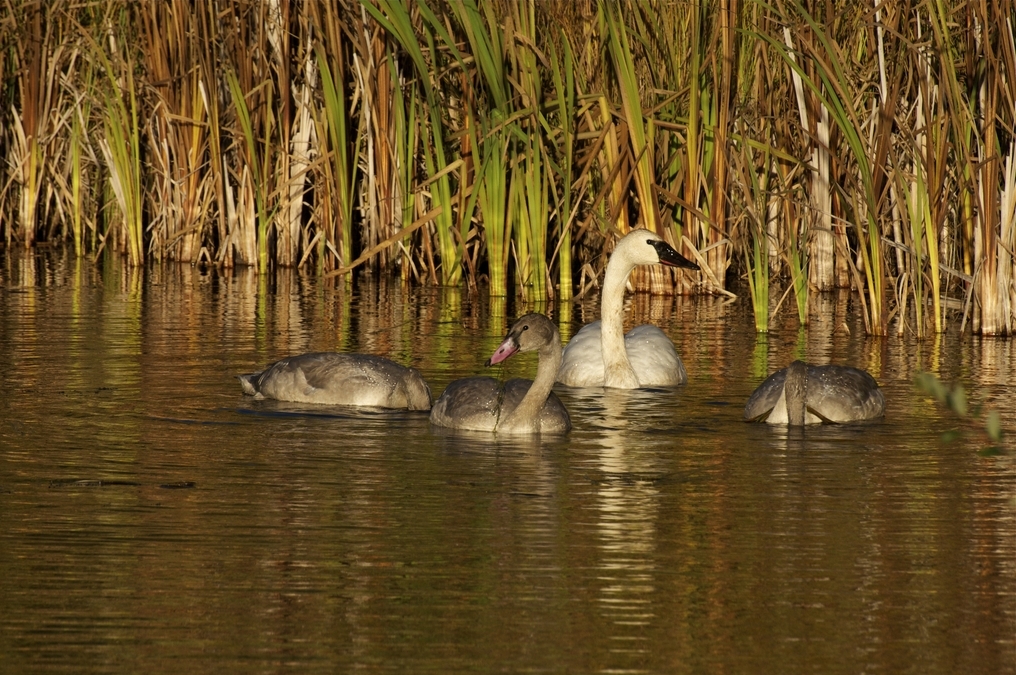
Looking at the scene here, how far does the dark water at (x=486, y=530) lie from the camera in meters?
5.56

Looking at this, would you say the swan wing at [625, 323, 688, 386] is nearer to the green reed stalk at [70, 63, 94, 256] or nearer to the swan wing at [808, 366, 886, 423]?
the swan wing at [808, 366, 886, 423]

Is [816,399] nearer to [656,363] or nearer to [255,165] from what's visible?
[656,363]

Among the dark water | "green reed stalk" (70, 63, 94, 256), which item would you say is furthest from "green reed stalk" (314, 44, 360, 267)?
the dark water

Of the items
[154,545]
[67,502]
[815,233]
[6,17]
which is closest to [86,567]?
[154,545]

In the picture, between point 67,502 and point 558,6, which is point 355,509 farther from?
point 558,6

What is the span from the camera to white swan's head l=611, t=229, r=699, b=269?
41.2 feet

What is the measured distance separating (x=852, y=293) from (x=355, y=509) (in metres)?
9.76

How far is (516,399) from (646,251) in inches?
127

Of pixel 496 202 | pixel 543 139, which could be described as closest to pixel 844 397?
pixel 496 202

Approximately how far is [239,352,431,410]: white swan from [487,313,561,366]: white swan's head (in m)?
0.78

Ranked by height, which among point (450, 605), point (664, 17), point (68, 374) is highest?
point (664, 17)

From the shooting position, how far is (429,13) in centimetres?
1453

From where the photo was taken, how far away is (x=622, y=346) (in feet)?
37.8

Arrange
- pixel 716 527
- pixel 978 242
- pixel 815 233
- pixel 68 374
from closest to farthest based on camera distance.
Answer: pixel 716 527, pixel 68 374, pixel 978 242, pixel 815 233
